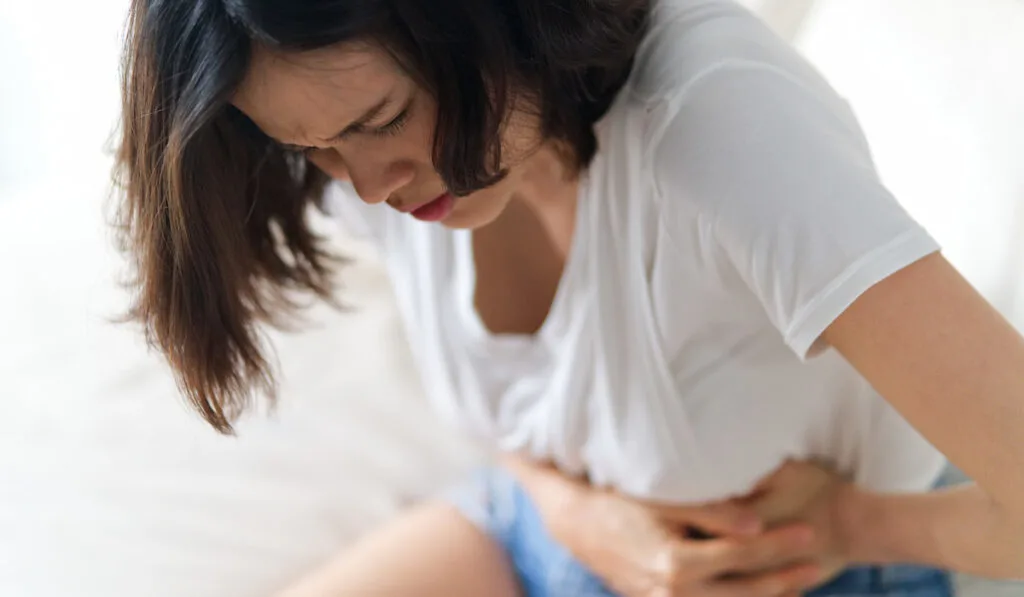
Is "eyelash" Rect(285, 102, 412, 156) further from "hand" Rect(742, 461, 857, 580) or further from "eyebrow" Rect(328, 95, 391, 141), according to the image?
"hand" Rect(742, 461, 857, 580)

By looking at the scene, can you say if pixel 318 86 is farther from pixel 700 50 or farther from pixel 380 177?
pixel 700 50

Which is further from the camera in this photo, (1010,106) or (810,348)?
(1010,106)

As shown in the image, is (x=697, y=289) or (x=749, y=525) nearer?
(x=697, y=289)

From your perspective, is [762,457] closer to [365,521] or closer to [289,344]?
[365,521]

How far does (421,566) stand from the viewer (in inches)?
32.0

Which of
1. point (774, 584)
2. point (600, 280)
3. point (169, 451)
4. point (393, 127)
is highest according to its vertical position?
point (393, 127)

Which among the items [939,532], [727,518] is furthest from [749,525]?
[939,532]

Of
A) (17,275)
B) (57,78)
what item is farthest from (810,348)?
(57,78)

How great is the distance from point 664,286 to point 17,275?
35.0 inches

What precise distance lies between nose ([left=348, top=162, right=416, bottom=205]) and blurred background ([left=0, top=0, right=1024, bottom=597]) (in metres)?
0.25

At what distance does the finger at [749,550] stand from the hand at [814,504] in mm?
13

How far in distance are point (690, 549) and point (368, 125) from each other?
1.36 feet

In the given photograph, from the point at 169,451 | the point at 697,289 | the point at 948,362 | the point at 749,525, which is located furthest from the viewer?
the point at 169,451

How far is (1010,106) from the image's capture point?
651 millimetres
